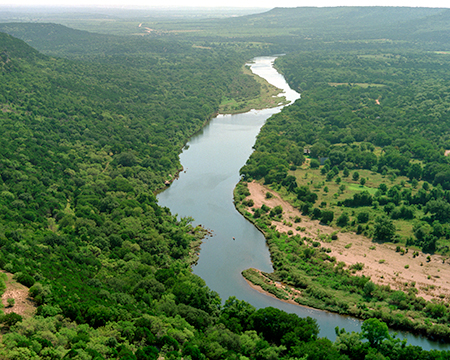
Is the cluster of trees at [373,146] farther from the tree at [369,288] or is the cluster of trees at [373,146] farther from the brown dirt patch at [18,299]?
the brown dirt patch at [18,299]

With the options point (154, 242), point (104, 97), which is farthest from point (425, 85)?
point (154, 242)

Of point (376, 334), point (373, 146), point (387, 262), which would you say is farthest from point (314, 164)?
point (376, 334)

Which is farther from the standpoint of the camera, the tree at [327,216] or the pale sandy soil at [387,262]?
the tree at [327,216]

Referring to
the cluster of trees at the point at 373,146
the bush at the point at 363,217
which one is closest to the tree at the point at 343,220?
the cluster of trees at the point at 373,146

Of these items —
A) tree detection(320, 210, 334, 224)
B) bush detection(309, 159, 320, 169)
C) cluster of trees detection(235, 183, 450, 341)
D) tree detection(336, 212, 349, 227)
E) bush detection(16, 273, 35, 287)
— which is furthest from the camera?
bush detection(309, 159, 320, 169)

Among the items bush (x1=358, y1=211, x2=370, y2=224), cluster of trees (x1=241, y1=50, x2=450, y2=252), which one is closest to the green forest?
cluster of trees (x1=241, y1=50, x2=450, y2=252)

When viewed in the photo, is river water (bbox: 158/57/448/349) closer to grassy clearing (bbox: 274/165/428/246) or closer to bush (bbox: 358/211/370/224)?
grassy clearing (bbox: 274/165/428/246)
